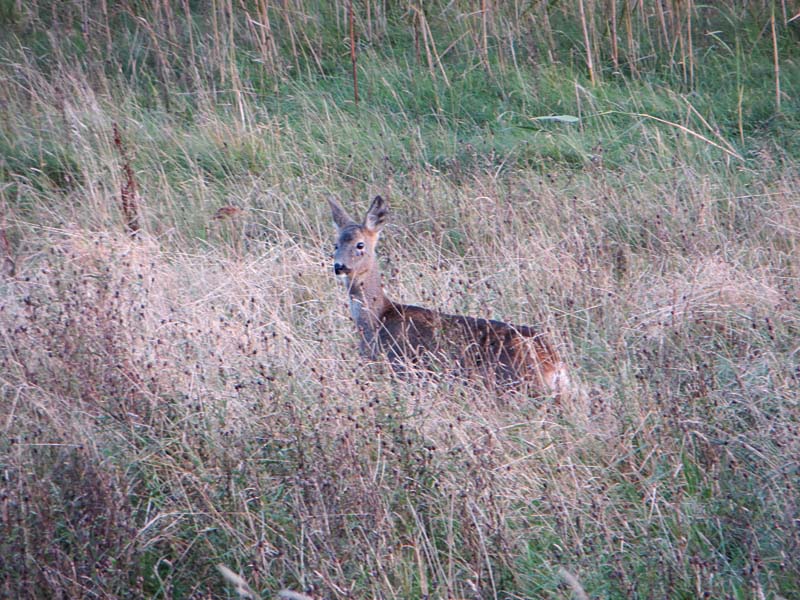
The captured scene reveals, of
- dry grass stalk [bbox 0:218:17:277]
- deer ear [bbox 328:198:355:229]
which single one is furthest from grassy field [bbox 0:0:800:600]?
deer ear [bbox 328:198:355:229]

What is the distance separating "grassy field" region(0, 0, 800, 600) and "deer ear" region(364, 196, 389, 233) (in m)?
0.34

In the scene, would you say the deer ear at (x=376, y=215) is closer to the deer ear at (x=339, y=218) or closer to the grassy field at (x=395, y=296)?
the deer ear at (x=339, y=218)

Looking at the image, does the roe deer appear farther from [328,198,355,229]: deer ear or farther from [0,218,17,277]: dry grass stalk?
[0,218,17,277]: dry grass stalk

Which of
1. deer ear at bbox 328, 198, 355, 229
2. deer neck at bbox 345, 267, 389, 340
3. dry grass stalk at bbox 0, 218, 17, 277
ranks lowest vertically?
deer neck at bbox 345, 267, 389, 340

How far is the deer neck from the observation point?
Answer: 5281 millimetres

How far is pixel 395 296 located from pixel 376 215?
0.49 meters

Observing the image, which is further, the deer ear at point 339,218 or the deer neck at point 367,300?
the deer ear at point 339,218

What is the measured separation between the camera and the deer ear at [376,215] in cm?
571

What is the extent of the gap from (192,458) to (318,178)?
4203 millimetres

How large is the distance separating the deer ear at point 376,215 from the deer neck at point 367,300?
279 millimetres

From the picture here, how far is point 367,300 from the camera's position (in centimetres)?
541

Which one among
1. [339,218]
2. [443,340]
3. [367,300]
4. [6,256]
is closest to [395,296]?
[367,300]

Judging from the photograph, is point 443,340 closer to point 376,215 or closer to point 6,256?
point 376,215

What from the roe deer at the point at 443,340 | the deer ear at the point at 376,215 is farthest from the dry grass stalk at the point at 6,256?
the deer ear at the point at 376,215
